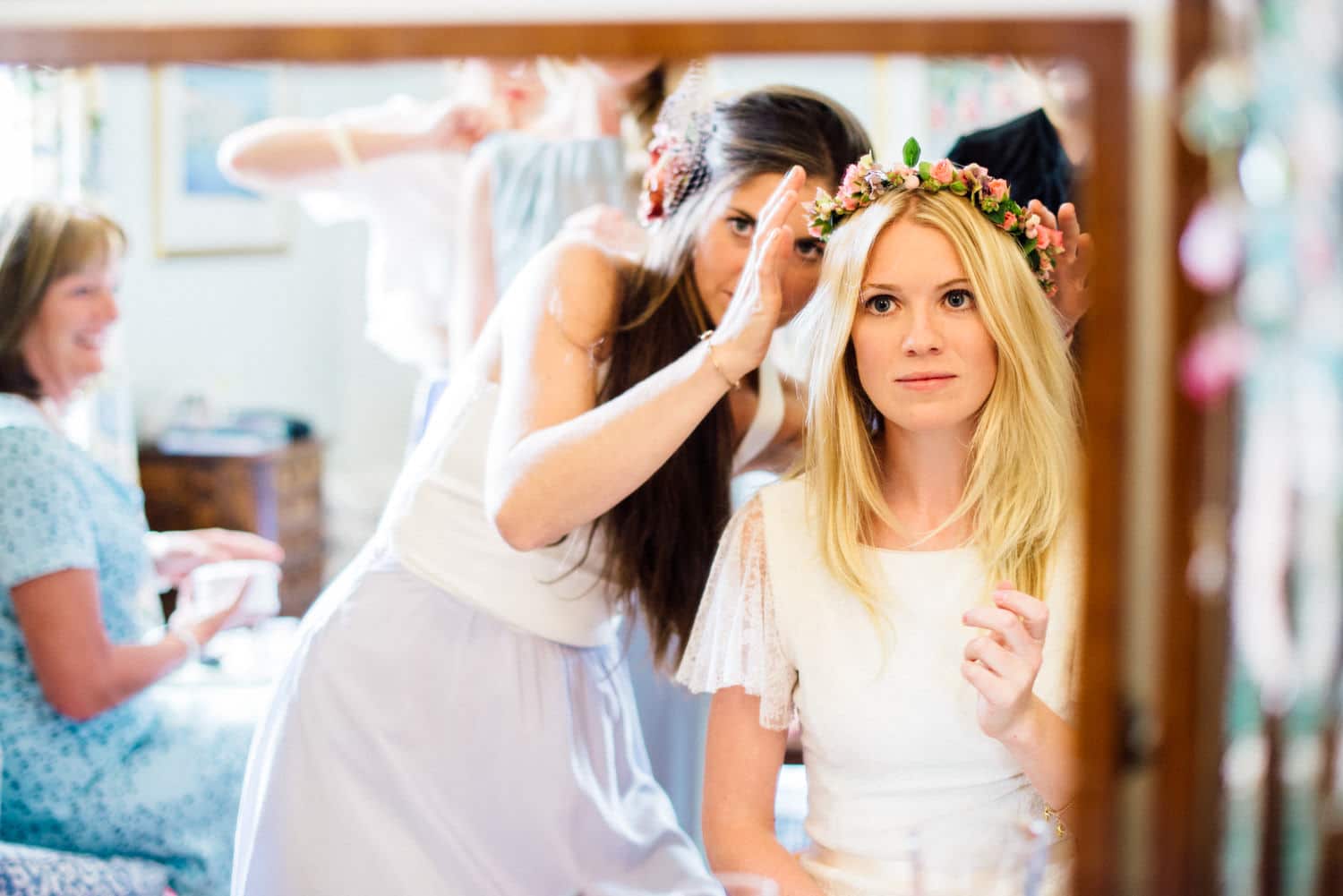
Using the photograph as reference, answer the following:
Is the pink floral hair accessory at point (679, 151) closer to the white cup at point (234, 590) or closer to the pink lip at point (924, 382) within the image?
the pink lip at point (924, 382)

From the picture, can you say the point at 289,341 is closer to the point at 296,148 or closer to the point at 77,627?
the point at 296,148

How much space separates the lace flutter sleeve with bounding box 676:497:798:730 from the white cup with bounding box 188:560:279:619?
75 cm

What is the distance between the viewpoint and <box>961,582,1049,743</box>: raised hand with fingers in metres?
1.10

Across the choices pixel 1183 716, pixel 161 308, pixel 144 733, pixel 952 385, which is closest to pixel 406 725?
pixel 144 733

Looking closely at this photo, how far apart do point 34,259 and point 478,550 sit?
0.68m

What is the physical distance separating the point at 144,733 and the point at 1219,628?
1.37m

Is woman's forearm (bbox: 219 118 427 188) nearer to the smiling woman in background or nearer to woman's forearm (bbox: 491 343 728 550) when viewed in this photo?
the smiling woman in background

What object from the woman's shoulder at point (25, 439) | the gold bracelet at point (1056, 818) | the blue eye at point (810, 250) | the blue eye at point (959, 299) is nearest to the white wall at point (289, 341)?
the woman's shoulder at point (25, 439)

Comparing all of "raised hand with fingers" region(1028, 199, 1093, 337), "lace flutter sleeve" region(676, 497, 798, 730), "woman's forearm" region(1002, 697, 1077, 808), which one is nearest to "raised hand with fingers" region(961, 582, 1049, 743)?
"woman's forearm" region(1002, 697, 1077, 808)

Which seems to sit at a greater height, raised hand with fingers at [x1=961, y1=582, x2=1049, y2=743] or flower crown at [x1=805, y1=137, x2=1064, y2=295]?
flower crown at [x1=805, y1=137, x2=1064, y2=295]

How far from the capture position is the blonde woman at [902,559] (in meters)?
1.29

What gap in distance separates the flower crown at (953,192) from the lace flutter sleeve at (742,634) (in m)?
0.34

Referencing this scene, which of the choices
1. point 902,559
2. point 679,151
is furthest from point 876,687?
point 679,151

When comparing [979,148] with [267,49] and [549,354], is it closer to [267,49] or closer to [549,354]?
[549,354]
